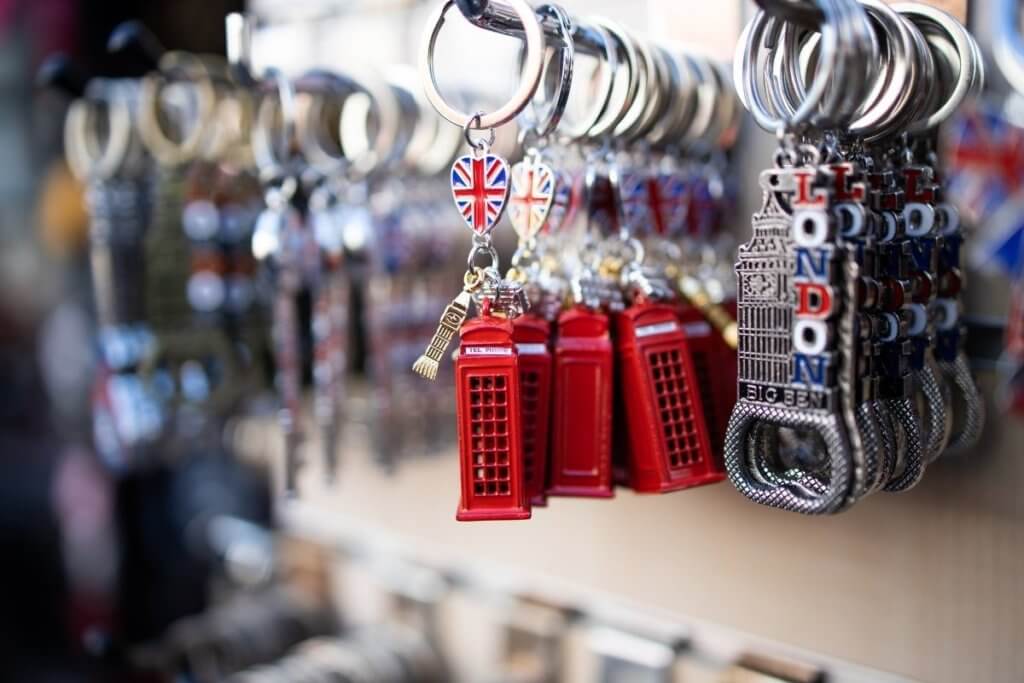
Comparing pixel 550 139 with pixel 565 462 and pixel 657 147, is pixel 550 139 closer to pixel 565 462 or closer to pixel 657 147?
pixel 657 147

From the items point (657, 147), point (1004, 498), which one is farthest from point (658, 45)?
point (1004, 498)

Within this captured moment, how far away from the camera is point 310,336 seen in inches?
50.4

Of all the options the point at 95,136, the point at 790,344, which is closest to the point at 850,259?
the point at 790,344

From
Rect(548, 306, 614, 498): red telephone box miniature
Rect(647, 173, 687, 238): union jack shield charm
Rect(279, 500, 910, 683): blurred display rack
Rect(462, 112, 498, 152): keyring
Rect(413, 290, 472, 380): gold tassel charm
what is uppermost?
Rect(462, 112, 498, 152): keyring

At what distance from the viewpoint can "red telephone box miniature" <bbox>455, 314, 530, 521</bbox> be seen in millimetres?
656

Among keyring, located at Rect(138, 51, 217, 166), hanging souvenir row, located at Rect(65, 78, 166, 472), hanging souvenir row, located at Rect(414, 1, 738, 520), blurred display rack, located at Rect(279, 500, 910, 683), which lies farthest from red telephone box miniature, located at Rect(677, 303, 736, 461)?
hanging souvenir row, located at Rect(65, 78, 166, 472)

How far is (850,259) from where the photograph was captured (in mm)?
572

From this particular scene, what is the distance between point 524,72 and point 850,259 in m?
0.25

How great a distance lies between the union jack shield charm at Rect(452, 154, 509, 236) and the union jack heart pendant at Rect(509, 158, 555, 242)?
61mm

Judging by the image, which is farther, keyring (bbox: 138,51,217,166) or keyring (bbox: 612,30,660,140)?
keyring (bbox: 138,51,217,166)

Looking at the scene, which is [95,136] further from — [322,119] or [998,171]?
[998,171]

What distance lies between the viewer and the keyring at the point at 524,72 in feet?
2.03

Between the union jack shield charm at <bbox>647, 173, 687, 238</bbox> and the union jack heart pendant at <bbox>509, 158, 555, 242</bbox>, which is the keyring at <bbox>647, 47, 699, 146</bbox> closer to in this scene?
the union jack shield charm at <bbox>647, 173, 687, 238</bbox>

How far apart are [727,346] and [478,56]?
0.56 metres
